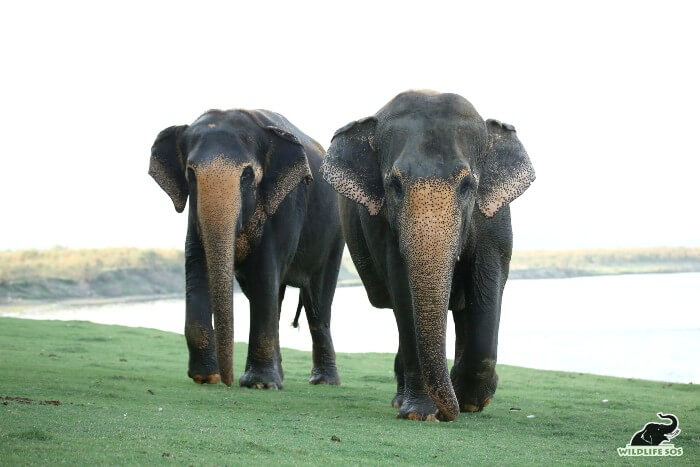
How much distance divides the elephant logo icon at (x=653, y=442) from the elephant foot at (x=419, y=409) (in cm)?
165

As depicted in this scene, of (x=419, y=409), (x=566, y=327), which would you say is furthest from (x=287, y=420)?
(x=566, y=327)

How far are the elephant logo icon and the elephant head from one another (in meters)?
4.15

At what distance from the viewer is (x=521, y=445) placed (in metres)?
8.09

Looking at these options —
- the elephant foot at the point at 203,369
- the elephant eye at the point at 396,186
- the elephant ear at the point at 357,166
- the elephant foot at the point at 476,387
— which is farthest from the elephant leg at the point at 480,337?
the elephant foot at the point at 203,369

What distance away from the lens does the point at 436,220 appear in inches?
336

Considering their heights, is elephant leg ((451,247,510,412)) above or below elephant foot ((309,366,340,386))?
above

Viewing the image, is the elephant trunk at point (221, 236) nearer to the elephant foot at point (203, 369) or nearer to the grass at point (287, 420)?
the grass at point (287, 420)

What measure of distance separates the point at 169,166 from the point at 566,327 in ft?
59.6

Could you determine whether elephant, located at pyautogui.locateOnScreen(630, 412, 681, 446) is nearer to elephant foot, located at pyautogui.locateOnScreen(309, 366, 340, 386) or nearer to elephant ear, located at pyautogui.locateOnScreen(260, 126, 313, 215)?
elephant ear, located at pyautogui.locateOnScreen(260, 126, 313, 215)

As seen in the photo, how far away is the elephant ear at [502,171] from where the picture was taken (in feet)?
31.0

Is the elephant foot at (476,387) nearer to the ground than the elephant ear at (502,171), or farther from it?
nearer to the ground

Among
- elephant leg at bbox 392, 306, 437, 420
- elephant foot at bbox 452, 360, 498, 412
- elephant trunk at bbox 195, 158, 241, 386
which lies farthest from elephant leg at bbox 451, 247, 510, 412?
elephant trunk at bbox 195, 158, 241, 386

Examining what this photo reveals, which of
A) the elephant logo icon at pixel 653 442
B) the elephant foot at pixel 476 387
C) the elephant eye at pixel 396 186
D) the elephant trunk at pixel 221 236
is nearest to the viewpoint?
the elephant logo icon at pixel 653 442

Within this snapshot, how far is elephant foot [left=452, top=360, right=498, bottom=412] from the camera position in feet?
31.8
